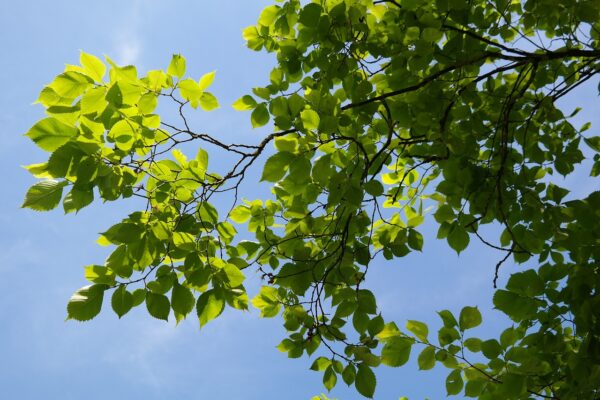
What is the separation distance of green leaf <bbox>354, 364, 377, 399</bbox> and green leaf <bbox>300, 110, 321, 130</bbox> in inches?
51.0

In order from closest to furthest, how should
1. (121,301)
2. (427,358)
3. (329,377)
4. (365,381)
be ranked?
(121,301) < (365,381) < (427,358) < (329,377)

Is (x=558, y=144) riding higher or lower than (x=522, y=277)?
higher

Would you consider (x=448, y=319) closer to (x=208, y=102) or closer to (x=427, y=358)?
(x=427, y=358)

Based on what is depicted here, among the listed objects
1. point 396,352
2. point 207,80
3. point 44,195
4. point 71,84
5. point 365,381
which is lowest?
point 365,381

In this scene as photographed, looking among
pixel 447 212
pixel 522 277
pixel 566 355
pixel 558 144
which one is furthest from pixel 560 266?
pixel 558 144

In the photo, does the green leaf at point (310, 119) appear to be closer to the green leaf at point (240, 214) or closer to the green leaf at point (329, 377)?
the green leaf at point (240, 214)

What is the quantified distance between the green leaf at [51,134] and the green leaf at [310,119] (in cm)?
105

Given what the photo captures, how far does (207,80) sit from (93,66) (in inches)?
24.5

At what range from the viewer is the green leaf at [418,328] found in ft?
8.48

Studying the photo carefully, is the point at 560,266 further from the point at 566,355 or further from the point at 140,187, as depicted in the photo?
the point at 140,187

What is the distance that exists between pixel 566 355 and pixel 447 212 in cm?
110

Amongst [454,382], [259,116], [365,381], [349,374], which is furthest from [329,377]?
[259,116]

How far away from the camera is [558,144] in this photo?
12.0 ft

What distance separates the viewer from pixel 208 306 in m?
2.25
